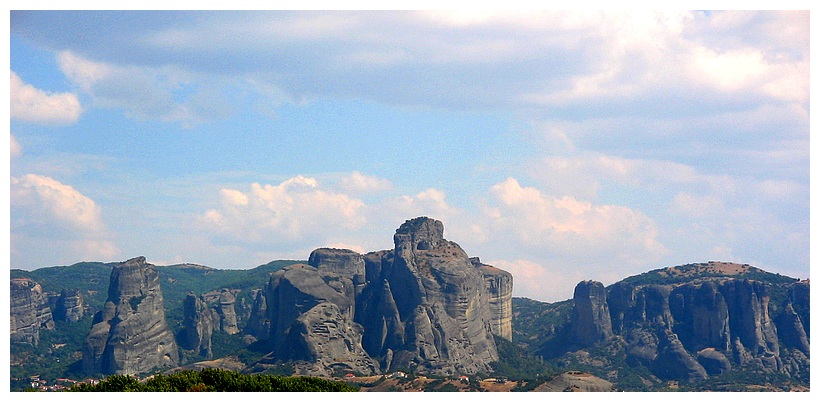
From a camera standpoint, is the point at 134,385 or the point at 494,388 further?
the point at 494,388

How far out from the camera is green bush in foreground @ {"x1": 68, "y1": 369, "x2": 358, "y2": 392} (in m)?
85.8

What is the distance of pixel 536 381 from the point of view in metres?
191

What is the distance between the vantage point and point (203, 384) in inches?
3492

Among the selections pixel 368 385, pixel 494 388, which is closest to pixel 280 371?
pixel 368 385

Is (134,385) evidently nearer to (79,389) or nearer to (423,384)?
(79,389)

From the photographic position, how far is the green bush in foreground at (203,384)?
85.8 m

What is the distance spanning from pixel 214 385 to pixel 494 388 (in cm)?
11249
